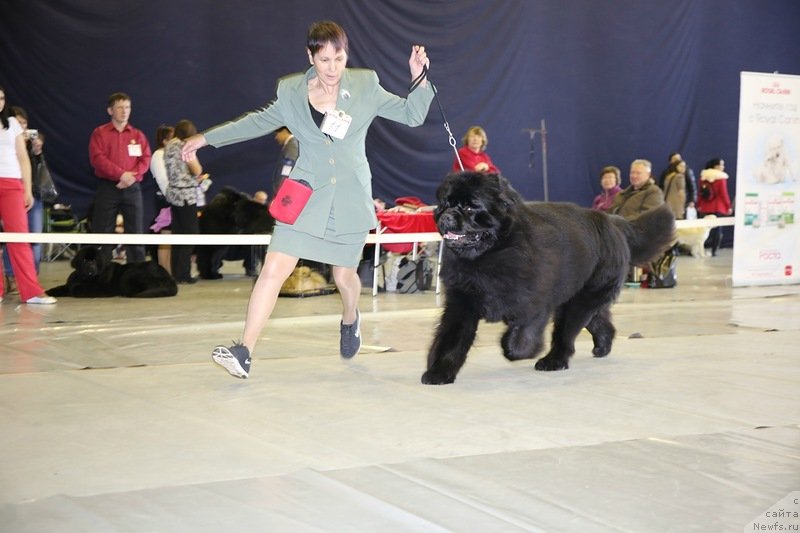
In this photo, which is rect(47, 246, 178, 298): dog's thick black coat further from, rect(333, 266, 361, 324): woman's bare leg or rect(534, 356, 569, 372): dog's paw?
rect(534, 356, 569, 372): dog's paw

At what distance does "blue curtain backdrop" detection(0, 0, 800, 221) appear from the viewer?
40.5ft

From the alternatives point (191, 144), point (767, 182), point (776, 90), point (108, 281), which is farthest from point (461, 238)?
point (776, 90)

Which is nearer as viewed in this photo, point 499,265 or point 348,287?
point 499,265

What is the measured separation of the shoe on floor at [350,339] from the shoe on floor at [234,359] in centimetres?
75

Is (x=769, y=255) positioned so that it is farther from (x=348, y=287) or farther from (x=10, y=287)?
(x=10, y=287)

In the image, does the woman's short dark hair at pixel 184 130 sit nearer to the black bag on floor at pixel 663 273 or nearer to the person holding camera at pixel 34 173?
the person holding camera at pixel 34 173

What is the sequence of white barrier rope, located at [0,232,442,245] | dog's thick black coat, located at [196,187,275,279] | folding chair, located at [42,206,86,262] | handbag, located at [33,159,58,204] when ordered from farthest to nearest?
1. folding chair, located at [42,206,86,262]
2. dog's thick black coat, located at [196,187,275,279]
3. handbag, located at [33,159,58,204]
4. white barrier rope, located at [0,232,442,245]

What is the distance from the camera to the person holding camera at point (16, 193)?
7391 mm

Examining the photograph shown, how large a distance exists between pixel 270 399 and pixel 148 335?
7.41ft

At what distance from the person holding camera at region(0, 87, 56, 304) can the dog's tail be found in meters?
4.74

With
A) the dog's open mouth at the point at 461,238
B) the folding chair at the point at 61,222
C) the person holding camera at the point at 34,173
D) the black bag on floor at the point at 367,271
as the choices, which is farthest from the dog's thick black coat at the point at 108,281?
the dog's open mouth at the point at 461,238

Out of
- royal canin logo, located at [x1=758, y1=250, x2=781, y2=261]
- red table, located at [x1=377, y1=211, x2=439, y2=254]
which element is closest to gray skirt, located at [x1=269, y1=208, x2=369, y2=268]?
red table, located at [x1=377, y1=211, x2=439, y2=254]

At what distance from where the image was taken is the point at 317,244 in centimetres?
441

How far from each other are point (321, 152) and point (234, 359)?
1.01 metres
